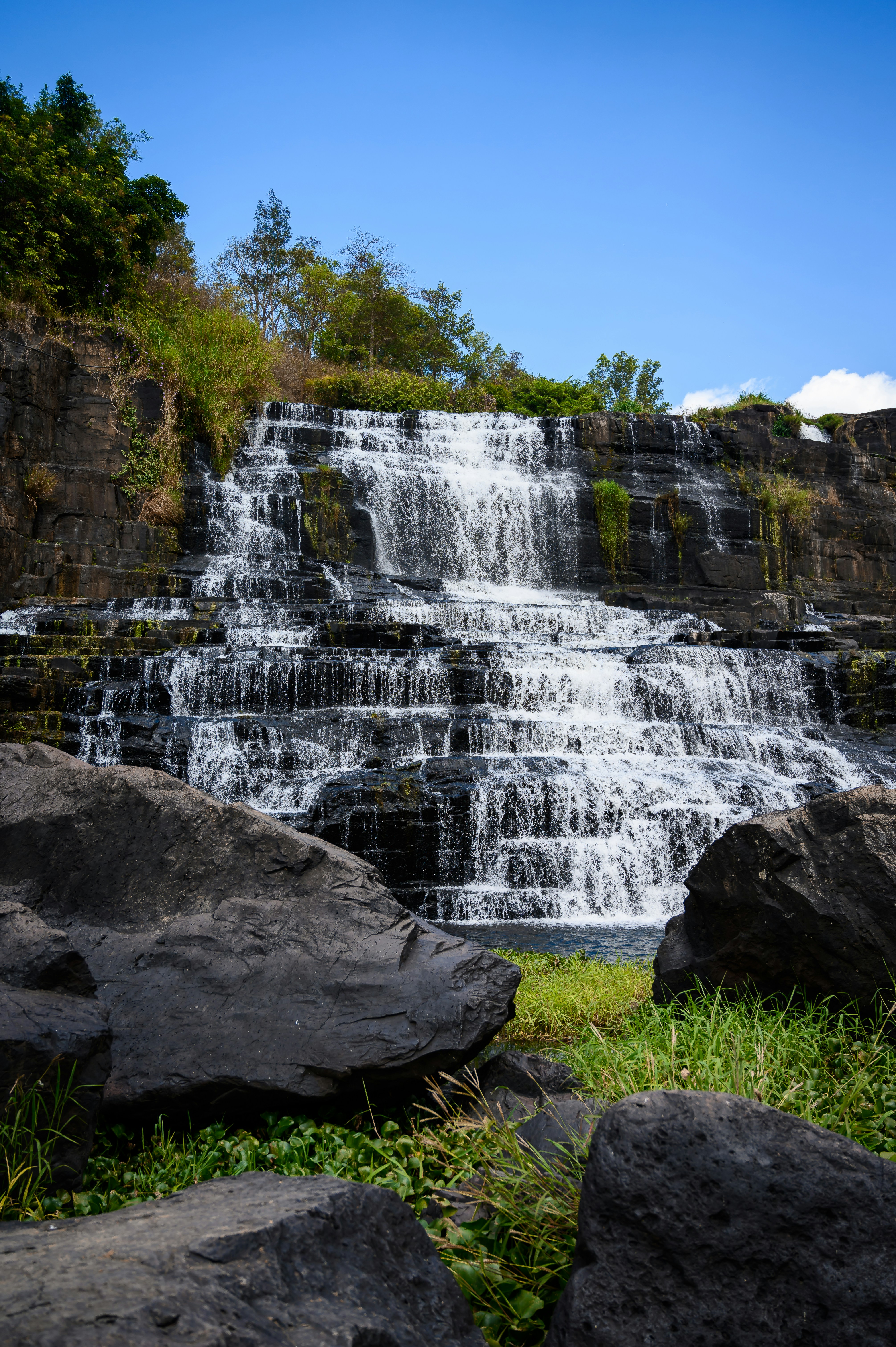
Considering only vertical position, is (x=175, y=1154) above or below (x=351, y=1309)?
below

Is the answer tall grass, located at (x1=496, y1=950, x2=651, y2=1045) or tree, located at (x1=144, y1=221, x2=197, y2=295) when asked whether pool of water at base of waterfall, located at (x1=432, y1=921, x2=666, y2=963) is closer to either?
tall grass, located at (x1=496, y1=950, x2=651, y2=1045)

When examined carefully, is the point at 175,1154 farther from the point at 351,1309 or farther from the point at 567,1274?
the point at 351,1309

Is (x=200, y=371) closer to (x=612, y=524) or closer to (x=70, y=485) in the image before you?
(x=70, y=485)

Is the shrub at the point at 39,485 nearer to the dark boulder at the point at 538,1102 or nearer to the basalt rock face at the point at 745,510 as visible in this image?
the basalt rock face at the point at 745,510

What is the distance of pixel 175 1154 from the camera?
3055 mm

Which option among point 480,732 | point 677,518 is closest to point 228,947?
point 480,732

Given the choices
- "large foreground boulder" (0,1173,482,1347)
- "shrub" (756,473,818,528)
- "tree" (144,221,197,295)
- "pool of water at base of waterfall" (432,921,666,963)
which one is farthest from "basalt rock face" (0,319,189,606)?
"shrub" (756,473,818,528)

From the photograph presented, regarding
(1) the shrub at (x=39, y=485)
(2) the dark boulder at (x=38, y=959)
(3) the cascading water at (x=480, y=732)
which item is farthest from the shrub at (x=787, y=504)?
(2) the dark boulder at (x=38, y=959)

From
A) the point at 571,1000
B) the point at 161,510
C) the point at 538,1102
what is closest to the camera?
the point at 538,1102

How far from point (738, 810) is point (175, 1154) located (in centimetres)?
793

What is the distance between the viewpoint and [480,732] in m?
10.7

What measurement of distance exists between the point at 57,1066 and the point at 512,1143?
4.96ft

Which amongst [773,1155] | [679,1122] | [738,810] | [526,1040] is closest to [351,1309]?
[679,1122]

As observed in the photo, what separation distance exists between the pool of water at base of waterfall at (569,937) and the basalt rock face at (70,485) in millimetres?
10146
